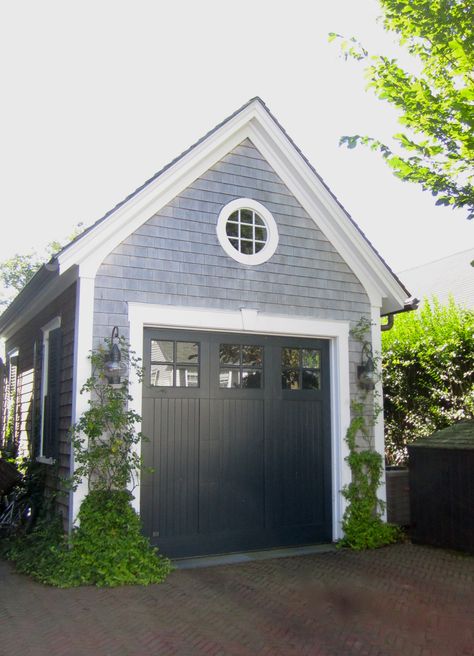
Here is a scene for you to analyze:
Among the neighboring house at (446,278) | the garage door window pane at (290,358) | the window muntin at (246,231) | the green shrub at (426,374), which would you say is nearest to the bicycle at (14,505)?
the garage door window pane at (290,358)

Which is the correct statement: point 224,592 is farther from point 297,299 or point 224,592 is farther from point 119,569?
point 297,299

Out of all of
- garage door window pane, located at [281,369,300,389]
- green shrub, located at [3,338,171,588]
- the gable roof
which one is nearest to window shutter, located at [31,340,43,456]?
the gable roof

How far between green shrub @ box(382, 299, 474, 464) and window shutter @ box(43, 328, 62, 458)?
6475 mm

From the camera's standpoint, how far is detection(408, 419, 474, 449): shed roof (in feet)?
26.7

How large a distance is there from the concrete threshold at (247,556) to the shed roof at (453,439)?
1.86 m

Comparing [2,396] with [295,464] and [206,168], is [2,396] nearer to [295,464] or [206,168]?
[295,464]

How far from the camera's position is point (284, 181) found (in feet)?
29.4

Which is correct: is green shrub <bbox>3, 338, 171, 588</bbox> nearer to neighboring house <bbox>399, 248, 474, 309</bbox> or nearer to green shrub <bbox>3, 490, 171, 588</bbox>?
green shrub <bbox>3, 490, 171, 588</bbox>

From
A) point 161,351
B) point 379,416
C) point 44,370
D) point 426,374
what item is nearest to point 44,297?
point 44,370

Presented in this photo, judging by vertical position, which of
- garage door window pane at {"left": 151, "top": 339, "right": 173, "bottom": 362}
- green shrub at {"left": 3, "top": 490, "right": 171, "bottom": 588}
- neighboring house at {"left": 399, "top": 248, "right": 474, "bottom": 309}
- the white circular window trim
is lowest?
green shrub at {"left": 3, "top": 490, "right": 171, "bottom": 588}

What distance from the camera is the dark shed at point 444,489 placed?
791 cm

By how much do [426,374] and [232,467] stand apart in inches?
201

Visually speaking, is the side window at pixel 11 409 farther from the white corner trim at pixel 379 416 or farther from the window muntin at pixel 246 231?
the white corner trim at pixel 379 416

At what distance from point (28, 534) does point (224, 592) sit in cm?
314
